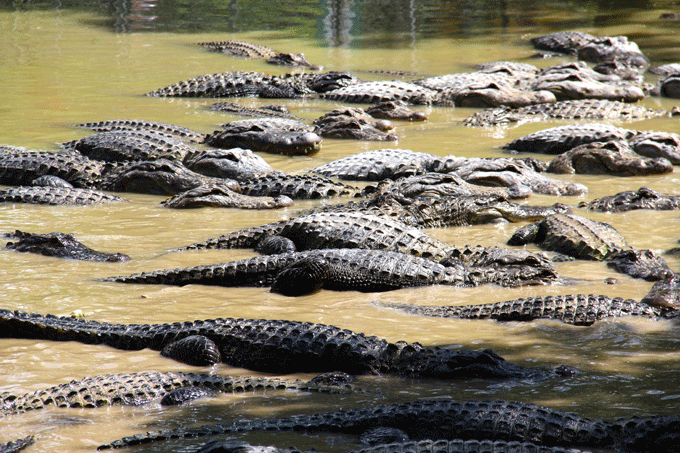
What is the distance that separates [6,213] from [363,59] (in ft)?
48.0

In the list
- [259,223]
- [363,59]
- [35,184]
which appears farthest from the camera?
[363,59]

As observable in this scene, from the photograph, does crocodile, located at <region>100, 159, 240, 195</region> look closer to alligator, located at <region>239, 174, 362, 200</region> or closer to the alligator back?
alligator, located at <region>239, 174, 362, 200</region>

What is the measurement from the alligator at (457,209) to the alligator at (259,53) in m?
12.6

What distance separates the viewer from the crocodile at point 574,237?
235 inches

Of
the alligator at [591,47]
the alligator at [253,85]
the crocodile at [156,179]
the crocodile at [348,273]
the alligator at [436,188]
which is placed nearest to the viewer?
the crocodile at [348,273]

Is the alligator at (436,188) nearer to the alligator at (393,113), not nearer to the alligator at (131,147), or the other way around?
the alligator at (131,147)

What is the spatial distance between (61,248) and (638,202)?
5.85 meters

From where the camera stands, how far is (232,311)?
16.3 feet

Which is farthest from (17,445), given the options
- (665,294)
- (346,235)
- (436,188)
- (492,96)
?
(492,96)

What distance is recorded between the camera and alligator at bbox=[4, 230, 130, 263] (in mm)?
5961

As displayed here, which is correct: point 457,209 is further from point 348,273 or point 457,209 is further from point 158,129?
point 158,129

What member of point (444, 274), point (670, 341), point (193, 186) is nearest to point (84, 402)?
point (444, 274)

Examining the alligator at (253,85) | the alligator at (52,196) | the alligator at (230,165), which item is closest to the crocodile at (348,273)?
the alligator at (52,196)

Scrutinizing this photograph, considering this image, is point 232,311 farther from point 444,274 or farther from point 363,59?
point 363,59
